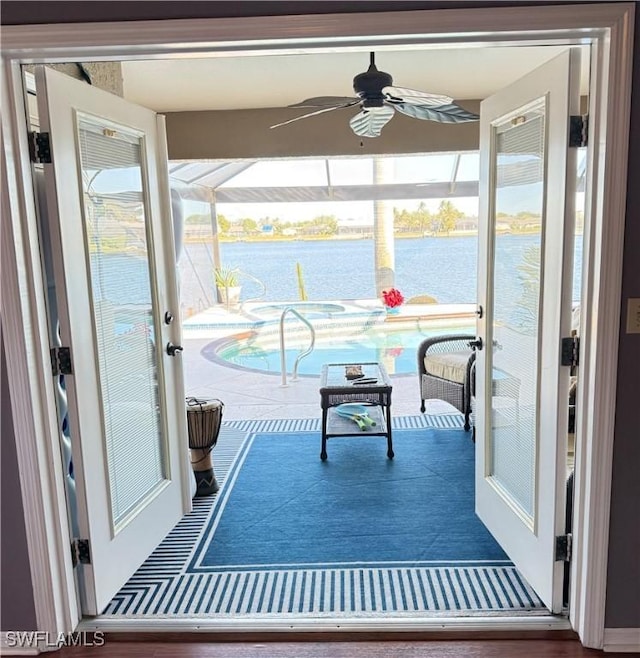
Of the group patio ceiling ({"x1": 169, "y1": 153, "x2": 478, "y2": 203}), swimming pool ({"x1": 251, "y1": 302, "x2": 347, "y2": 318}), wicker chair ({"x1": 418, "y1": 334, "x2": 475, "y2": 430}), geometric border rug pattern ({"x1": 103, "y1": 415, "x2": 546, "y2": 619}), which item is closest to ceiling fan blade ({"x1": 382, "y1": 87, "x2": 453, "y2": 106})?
wicker chair ({"x1": 418, "y1": 334, "x2": 475, "y2": 430})

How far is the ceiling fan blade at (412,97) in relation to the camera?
118 inches

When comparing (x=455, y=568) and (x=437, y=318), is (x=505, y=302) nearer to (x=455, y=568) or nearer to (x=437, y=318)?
(x=455, y=568)

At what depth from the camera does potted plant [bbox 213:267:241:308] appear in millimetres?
10938

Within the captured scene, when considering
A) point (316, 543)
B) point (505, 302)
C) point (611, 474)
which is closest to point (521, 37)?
point (505, 302)

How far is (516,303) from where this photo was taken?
7.92 feet

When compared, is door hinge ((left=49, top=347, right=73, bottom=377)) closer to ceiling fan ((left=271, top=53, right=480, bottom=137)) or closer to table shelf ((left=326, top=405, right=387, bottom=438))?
ceiling fan ((left=271, top=53, right=480, bottom=137))

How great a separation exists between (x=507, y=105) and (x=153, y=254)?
1709 millimetres

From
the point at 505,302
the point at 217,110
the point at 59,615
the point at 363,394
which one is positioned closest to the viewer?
the point at 59,615

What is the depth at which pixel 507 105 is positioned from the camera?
7.93ft

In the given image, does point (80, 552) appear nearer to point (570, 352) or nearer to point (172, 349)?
point (172, 349)

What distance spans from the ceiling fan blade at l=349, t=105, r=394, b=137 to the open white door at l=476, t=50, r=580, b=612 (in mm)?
750

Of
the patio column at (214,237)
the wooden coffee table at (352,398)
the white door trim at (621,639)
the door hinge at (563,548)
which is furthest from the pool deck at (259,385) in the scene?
the white door trim at (621,639)

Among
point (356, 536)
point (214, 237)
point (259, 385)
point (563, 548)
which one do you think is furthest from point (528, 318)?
point (214, 237)

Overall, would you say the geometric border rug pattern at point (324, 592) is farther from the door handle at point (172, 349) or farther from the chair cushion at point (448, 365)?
the chair cushion at point (448, 365)
